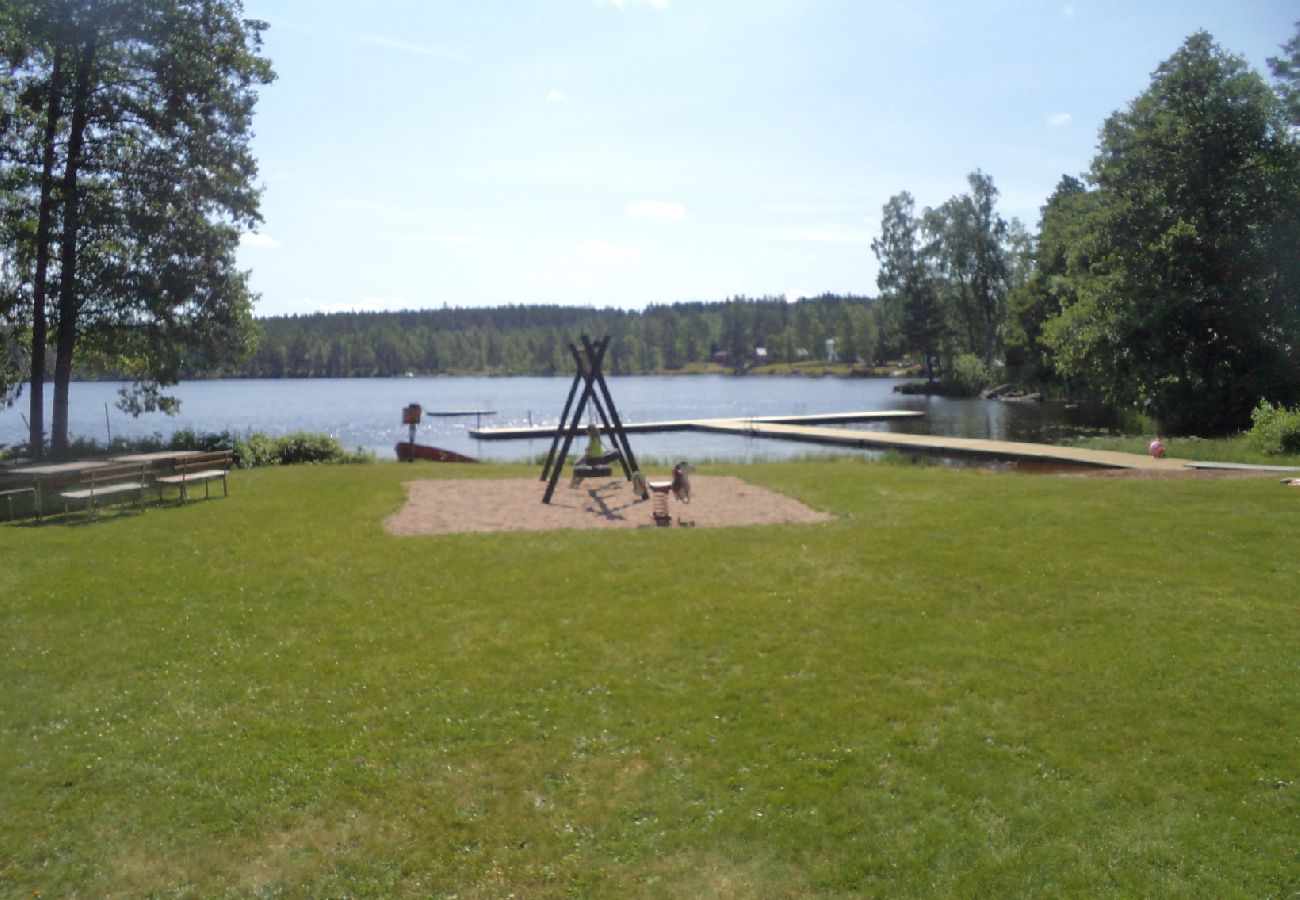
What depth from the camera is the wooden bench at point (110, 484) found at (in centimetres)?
1392

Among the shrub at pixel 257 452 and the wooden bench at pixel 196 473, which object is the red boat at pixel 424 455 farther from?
the wooden bench at pixel 196 473

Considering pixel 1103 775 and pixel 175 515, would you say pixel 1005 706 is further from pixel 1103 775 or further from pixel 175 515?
pixel 175 515

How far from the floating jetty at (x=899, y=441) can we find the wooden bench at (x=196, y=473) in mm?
20147

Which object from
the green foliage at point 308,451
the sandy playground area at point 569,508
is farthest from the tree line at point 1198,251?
the green foliage at point 308,451

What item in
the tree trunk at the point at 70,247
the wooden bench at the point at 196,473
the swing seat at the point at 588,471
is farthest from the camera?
the tree trunk at the point at 70,247

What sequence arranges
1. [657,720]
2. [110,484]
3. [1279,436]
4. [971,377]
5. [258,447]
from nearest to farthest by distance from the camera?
1. [657,720]
2. [110,484]
3. [1279,436]
4. [258,447]
5. [971,377]

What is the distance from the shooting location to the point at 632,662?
23.9 feet

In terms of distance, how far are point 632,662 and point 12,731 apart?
4449mm

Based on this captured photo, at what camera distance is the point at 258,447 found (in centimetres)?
2305

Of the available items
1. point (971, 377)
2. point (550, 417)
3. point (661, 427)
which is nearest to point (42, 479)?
point (661, 427)

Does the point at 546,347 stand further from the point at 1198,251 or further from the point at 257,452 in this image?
the point at 257,452

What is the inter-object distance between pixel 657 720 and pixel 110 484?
42.3 feet

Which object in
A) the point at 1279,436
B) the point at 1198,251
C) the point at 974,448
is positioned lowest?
the point at 974,448

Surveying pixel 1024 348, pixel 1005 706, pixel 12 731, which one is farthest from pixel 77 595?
pixel 1024 348
